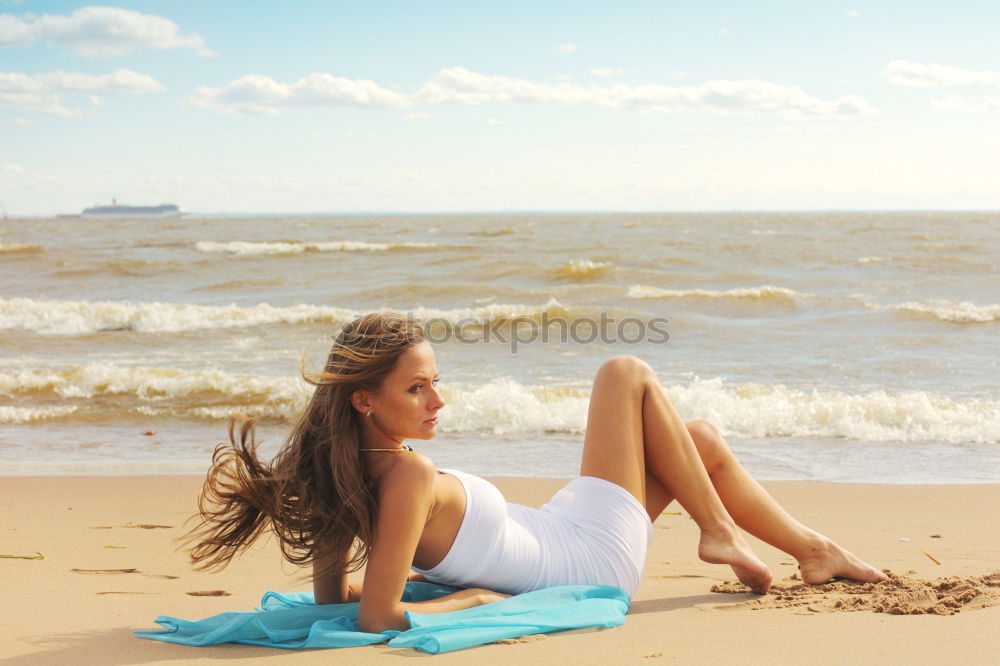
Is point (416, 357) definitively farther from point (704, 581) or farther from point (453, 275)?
point (453, 275)

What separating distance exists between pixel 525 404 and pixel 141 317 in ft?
31.1

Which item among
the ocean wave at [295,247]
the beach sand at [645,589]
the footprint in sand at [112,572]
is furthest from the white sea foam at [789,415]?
the ocean wave at [295,247]

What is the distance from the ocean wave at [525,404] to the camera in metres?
7.74

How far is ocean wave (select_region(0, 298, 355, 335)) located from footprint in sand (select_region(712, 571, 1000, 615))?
41.1 ft

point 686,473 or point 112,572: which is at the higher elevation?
point 686,473

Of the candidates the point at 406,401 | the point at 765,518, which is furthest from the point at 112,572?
Answer: the point at 765,518

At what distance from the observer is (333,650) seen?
2.71m

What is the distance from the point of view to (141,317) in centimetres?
1534

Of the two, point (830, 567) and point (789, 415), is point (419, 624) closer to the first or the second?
point (830, 567)

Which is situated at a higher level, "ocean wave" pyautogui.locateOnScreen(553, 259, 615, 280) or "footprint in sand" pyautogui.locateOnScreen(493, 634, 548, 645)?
"ocean wave" pyautogui.locateOnScreen(553, 259, 615, 280)

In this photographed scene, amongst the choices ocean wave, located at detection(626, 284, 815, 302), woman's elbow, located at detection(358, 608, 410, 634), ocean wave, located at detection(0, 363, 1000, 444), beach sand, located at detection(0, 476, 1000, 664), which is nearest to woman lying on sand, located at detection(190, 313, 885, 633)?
woman's elbow, located at detection(358, 608, 410, 634)

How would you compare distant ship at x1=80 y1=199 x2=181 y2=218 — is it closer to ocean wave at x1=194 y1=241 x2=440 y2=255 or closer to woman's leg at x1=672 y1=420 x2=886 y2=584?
ocean wave at x1=194 y1=241 x2=440 y2=255

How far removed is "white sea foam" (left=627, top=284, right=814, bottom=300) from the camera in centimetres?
1775

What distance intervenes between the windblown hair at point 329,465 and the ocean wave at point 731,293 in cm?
1557
